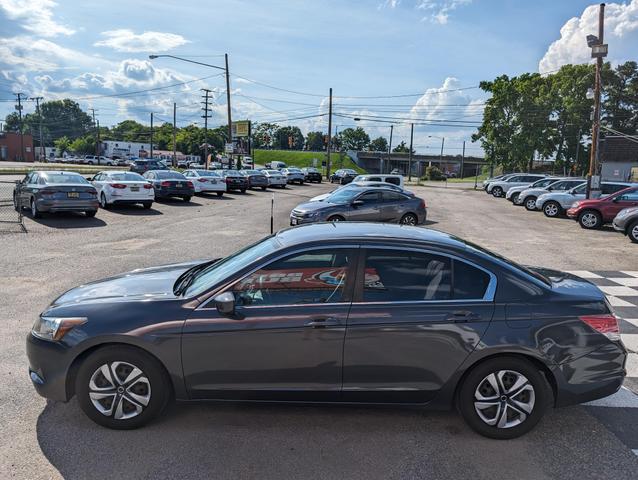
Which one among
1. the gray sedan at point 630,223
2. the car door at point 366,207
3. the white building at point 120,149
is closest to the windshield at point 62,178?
the car door at point 366,207

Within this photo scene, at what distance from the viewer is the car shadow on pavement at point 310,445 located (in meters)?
3.28

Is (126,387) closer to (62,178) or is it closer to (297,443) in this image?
(297,443)

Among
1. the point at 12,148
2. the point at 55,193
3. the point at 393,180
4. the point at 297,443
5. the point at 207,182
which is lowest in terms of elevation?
the point at 297,443

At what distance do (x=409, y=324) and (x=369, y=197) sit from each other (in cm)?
1199

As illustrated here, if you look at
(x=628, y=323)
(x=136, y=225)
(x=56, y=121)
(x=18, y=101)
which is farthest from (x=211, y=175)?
(x=56, y=121)

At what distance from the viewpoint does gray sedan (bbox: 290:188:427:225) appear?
14367mm

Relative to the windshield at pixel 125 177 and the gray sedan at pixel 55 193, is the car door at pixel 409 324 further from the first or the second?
the windshield at pixel 125 177

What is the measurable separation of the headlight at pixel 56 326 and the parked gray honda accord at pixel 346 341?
0.01 meters

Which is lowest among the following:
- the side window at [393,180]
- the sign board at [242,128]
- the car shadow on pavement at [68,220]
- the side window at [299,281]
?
the car shadow on pavement at [68,220]

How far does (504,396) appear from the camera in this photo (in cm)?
367

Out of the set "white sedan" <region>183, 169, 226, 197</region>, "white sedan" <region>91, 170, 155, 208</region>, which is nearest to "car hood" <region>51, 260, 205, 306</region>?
"white sedan" <region>91, 170, 155, 208</region>

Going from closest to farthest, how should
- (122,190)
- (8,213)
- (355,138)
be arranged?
1. (8,213)
2. (122,190)
3. (355,138)

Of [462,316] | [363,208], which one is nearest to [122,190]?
[363,208]

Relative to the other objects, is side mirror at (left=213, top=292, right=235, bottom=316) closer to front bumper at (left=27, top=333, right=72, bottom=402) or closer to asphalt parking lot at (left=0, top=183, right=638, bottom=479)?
asphalt parking lot at (left=0, top=183, right=638, bottom=479)
